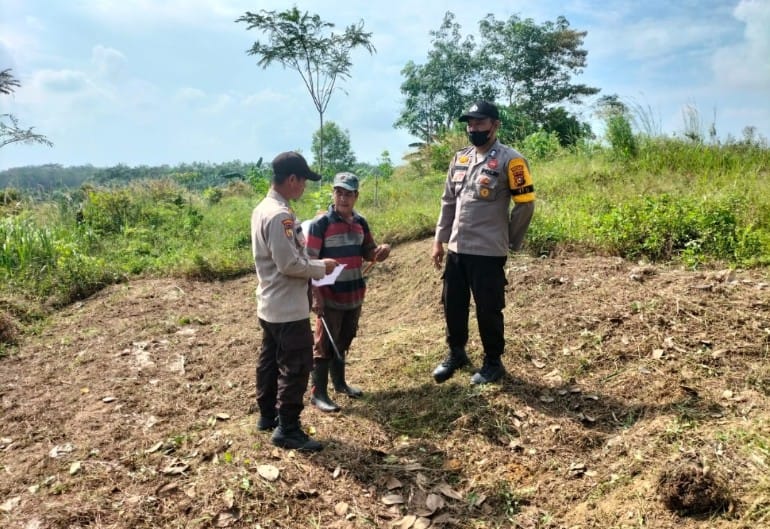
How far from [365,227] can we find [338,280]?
46 centimetres

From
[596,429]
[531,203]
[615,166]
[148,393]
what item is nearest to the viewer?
[596,429]

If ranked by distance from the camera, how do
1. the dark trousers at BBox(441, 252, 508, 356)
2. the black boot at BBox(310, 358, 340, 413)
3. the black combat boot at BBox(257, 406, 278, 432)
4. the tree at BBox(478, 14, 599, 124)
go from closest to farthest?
the black combat boot at BBox(257, 406, 278, 432)
the dark trousers at BBox(441, 252, 508, 356)
the black boot at BBox(310, 358, 340, 413)
the tree at BBox(478, 14, 599, 124)

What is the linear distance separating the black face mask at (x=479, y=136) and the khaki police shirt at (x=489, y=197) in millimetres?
82

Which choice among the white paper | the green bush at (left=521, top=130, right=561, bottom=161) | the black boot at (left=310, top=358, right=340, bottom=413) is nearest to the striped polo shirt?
the white paper

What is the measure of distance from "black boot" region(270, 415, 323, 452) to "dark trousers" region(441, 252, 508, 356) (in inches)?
56.1

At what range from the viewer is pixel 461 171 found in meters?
3.84

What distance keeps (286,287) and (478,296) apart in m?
1.43

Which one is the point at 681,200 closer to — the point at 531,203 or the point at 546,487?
the point at 531,203

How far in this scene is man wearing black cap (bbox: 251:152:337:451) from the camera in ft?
9.50

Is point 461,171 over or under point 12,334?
over

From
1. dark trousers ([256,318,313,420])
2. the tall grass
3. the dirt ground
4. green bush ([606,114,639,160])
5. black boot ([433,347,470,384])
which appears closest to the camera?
the dirt ground

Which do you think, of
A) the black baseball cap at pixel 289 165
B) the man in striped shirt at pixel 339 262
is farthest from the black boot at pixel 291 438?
the black baseball cap at pixel 289 165

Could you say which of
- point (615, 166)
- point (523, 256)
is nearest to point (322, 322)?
point (523, 256)

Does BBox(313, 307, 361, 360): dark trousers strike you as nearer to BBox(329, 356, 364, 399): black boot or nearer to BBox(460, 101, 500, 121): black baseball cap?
BBox(329, 356, 364, 399): black boot
